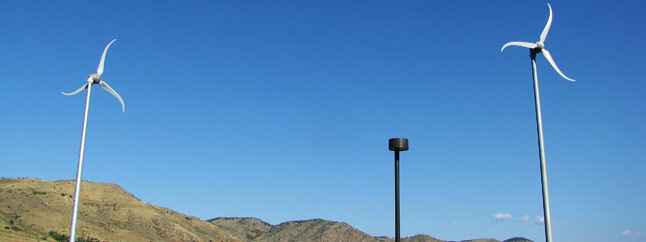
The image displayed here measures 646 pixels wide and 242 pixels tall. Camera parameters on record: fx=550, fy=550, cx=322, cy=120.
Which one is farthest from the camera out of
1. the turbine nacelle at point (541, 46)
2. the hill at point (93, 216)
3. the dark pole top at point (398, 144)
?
the hill at point (93, 216)

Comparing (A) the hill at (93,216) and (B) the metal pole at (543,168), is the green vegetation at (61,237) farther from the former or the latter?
(B) the metal pole at (543,168)

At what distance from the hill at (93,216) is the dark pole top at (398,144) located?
68.2 m

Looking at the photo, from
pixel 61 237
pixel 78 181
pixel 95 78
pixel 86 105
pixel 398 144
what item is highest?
pixel 95 78

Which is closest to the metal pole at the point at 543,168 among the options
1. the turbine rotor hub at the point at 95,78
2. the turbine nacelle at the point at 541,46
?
the turbine nacelle at the point at 541,46

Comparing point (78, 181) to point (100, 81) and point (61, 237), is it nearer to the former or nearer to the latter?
point (100, 81)

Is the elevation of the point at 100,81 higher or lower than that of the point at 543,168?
higher

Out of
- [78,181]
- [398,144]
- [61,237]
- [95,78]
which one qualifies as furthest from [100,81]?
[61,237]

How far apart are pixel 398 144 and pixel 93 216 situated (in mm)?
118588

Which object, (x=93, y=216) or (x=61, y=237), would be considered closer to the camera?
(x=61, y=237)

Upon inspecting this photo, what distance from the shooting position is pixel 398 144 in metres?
17.2

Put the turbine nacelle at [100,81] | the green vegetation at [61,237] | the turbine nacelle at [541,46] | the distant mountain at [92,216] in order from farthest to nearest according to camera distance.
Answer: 1. the distant mountain at [92,216]
2. the green vegetation at [61,237]
3. the turbine nacelle at [100,81]
4. the turbine nacelle at [541,46]

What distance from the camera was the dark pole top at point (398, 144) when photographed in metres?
17.2

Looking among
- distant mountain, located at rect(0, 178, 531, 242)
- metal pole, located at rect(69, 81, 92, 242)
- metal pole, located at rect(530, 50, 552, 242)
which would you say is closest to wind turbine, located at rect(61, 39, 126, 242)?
metal pole, located at rect(69, 81, 92, 242)

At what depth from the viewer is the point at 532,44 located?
2239 centimetres
